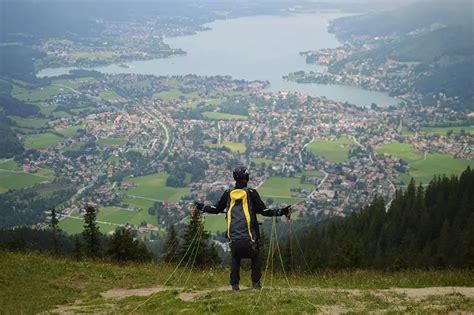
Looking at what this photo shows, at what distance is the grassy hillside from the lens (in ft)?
28.1

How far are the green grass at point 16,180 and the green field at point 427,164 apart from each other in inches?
1670

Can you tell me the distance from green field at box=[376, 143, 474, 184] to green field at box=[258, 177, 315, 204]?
12.6 m

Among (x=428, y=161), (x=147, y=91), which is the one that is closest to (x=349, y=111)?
(x=428, y=161)

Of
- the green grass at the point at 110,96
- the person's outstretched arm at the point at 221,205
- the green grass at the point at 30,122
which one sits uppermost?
the green grass at the point at 110,96

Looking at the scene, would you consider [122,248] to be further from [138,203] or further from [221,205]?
[138,203]

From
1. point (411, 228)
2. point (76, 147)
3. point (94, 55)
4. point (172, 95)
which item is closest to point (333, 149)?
point (76, 147)

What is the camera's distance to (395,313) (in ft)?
25.8

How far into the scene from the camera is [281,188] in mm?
58781

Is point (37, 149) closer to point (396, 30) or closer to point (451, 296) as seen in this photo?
point (451, 296)

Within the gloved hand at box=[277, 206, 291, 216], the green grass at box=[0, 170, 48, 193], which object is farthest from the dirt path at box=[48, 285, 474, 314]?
the green grass at box=[0, 170, 48, 193]

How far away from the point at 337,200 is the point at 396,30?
129 meters

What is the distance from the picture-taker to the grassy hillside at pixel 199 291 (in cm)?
857

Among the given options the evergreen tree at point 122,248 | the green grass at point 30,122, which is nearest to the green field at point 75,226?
the evergreen tree at point 122,248

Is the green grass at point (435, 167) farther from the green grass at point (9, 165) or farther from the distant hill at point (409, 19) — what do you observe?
the distant hill at point (409, 19)
